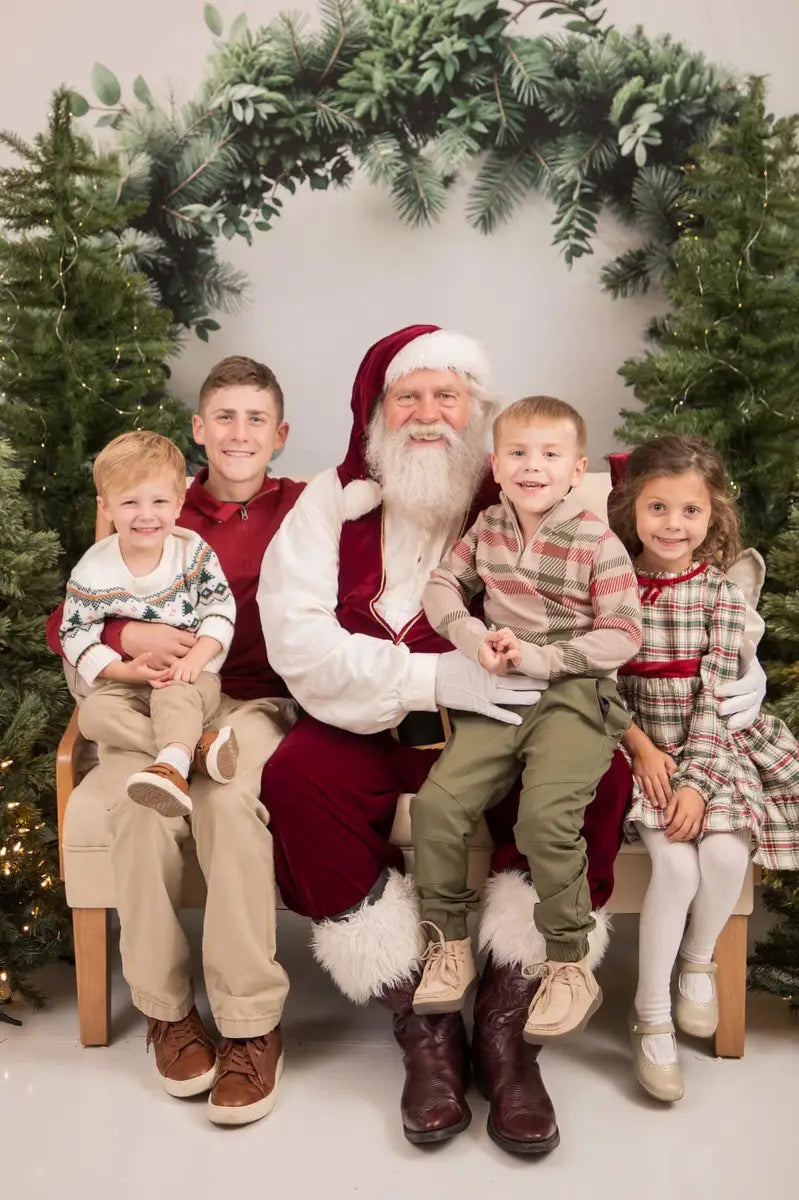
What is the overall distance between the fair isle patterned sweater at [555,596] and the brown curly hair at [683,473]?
23cm

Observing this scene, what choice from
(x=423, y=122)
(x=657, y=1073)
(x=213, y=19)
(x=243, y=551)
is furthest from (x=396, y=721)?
(x=213, y=19)

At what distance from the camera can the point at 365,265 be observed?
412cm

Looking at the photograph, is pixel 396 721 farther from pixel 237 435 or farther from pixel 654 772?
pixel 237 435

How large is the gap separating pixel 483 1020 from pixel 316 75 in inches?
122

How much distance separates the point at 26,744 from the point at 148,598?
593 millimetres

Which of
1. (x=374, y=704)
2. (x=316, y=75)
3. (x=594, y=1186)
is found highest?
(x=316, y=75)

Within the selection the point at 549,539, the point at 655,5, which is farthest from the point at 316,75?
the point at 549,539

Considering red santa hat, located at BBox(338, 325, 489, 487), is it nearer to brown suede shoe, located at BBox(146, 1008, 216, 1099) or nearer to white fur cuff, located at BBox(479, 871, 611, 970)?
white fur cuff, located at BBox(479, 871, 611, 970)

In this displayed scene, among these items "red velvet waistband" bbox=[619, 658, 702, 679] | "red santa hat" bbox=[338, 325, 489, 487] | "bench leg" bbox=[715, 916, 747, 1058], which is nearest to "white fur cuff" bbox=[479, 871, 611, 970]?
"bench leg" bbox=[715, 916, 747, 1058]

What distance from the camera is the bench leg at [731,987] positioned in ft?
8.58

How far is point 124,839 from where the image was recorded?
2.47m

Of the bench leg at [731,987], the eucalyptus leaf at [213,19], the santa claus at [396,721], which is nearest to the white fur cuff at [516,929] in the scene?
the santa claus at [396,721]

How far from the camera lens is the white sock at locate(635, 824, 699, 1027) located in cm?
250

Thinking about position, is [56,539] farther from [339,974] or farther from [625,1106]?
[625,1106]
